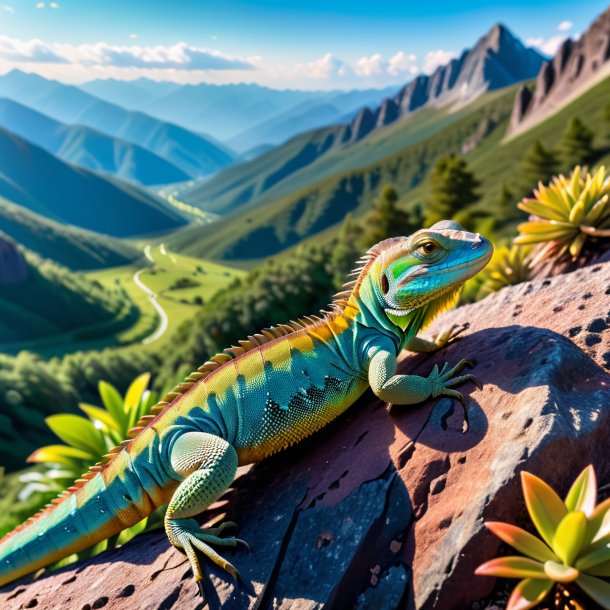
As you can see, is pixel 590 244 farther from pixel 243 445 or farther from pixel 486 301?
pixel 243 445

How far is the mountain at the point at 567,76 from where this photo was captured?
403 feet

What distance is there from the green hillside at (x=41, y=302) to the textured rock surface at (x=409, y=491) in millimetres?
91096

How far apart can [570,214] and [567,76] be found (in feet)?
484

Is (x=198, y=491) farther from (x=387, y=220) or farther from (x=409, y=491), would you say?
(x=387, y=220)

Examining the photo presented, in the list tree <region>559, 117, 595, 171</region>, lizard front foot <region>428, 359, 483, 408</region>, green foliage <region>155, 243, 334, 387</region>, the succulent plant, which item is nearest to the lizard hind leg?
lizard front foot <region>428, 359, 483, 408</region>

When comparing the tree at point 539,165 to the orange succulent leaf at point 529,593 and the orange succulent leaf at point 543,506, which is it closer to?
the orange succulent leaf at point 543,506

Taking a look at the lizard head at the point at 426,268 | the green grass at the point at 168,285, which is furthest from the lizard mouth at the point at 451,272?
the green grass at the point at 168,285

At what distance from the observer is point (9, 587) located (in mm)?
5438

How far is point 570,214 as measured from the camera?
790cm

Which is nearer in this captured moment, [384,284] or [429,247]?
[429,247]

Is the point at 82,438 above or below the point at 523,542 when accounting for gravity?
above

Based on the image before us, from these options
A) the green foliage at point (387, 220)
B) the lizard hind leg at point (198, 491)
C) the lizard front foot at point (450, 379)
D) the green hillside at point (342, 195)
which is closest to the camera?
the lizard hind leg at point (198, 491)

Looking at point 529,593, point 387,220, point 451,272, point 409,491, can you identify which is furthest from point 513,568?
point 387,220

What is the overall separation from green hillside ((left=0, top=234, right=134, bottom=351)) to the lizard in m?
90.3
